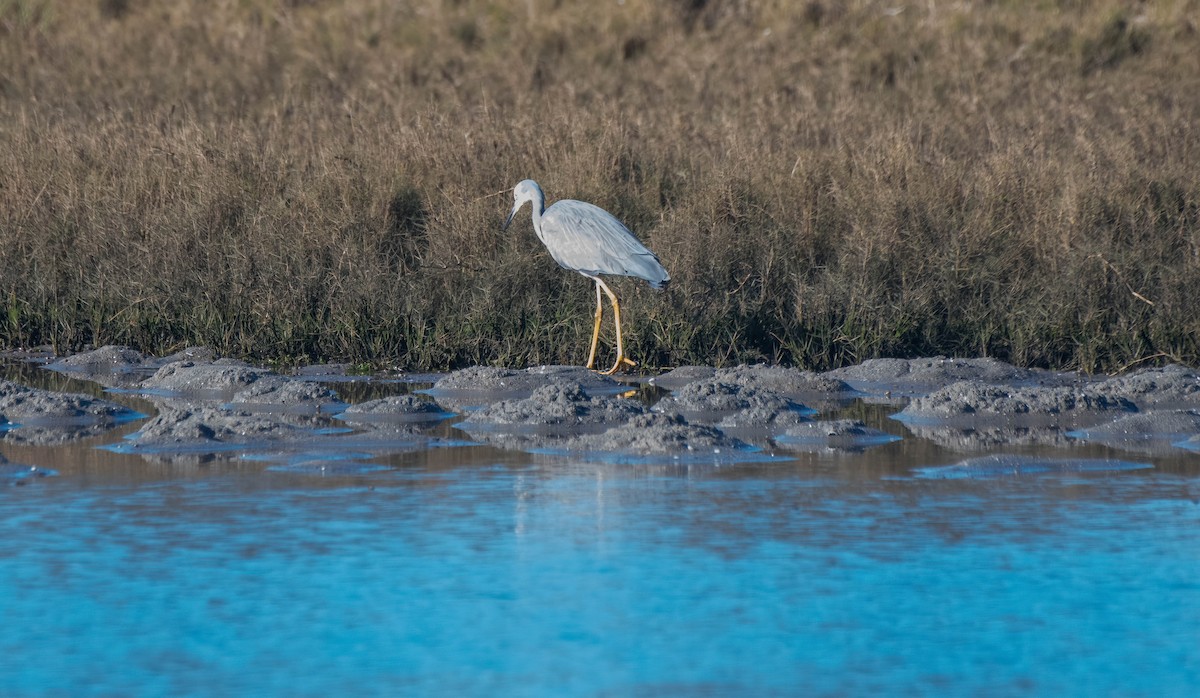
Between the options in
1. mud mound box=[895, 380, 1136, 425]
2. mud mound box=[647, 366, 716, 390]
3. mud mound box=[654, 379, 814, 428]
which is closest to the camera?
mud mound box=[654, 379, 814, 428]

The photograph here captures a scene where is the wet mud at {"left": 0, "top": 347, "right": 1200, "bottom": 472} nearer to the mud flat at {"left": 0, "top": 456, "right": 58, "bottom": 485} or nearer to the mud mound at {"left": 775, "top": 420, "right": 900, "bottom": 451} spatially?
the mud mound at {"left": 775, "top": 420, "right": 900, "bottom": 451}

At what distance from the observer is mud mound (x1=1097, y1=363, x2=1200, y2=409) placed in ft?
30.2

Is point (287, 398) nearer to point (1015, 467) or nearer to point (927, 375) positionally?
point (927, 375)

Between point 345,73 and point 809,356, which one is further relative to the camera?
point 345,73

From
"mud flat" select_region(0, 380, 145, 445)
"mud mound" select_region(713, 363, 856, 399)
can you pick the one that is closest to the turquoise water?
"mud flat" select_region(0, 380, 145, 445)

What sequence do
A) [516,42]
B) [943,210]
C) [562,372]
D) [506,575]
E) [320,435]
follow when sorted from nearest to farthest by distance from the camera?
[506,575], [320,435], [562,372], [943,210], [516,42]

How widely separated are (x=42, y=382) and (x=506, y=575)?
18.9 feet

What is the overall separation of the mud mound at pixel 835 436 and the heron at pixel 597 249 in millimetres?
2386

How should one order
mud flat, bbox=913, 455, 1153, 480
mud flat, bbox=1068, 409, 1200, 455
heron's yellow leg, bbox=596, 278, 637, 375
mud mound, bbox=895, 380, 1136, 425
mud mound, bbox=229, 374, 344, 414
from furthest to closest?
heron's yellow leg, bbox=596, 278, 637, 375
mud mound, bbox=229, 374, 344, 414
mud mound, bbox=895, 380, 1136, 425
mud flat, bbox=1068, 409, 1200, 455
mud flat, bbox=913, 455, 1153, 480

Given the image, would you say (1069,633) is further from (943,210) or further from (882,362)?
(943,210)

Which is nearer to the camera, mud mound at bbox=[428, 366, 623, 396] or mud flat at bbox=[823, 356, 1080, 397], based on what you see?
mud mound at bbox=[428, 366, 623, 396]

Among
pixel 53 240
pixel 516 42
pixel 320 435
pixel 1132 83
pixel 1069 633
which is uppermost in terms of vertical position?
pixel 516 42

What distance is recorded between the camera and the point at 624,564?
5750 mm

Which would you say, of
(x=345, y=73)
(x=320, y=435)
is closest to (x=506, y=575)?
(x=320, y=435)
